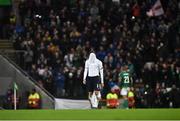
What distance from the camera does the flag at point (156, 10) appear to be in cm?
3462

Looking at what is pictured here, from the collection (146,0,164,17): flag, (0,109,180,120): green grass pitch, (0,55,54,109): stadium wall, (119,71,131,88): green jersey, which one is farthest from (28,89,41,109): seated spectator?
(0,109,180,120): green grass pitch

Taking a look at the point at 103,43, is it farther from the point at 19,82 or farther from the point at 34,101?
the point at 34,101

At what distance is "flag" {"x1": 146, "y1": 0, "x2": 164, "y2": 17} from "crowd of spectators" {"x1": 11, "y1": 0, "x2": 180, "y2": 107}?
0.25m

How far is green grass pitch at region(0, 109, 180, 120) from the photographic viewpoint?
18266 millimetres

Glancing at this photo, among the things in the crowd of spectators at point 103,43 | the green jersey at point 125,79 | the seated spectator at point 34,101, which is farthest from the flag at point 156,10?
the seated spectator at point 34,101

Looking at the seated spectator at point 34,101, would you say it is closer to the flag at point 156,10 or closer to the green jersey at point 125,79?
the green jersey at point 125,79

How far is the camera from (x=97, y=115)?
18438 mm

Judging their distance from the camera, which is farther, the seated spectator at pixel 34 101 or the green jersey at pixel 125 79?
the seated spectator at pixel 34 101

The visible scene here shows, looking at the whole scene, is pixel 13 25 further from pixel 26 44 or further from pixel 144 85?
pixel 144 85

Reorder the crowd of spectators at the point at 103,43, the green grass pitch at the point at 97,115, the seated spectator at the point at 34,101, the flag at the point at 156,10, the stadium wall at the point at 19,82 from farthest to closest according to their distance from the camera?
the flag at the point at 156,10 < the crowd of spectators at the point at 103,43 < the stadium wall at the point at 19,82 < the seated spectator at the point at 34,101 < the green grass pitch at the point at 97,115

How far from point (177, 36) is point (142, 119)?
48.5 ft

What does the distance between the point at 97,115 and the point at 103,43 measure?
13.9m

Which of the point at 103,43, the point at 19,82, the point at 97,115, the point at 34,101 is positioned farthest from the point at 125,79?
the point at 97,115

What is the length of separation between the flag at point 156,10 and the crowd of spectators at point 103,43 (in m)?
0.25
